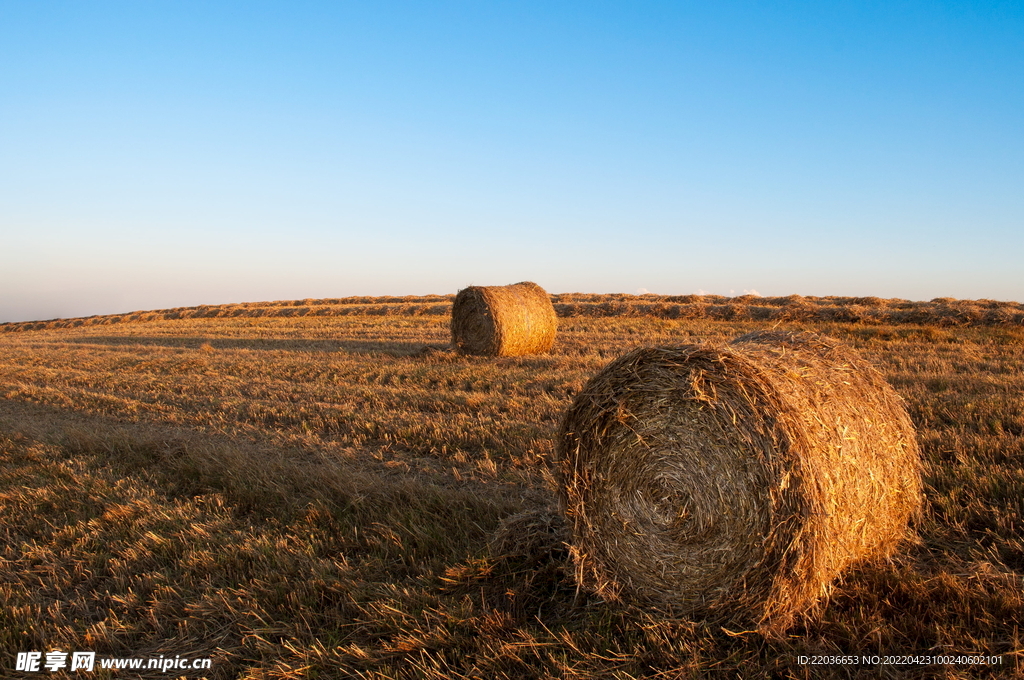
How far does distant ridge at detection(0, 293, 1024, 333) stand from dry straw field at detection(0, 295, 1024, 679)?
792cm

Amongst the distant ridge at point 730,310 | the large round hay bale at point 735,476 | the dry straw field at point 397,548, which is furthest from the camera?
the distant ridge at point 730,310

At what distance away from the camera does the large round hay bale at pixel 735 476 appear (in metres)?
3.27

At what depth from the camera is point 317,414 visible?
329 inches

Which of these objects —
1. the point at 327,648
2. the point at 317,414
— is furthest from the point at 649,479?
the point at 317,414

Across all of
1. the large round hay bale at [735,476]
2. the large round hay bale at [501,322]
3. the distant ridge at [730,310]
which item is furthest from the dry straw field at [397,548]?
the distant ridge at [730,310]

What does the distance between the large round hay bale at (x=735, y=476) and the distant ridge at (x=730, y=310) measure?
12.3m

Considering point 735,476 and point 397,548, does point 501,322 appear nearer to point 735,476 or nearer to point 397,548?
point 397,548

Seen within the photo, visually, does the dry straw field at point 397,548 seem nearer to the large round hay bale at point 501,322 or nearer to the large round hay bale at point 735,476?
the large round hay bale at point 735,476

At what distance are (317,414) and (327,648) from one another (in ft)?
17.8

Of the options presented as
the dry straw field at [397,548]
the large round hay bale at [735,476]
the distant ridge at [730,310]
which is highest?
the distant ridge at [730,310]

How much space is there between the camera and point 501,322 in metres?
13.7

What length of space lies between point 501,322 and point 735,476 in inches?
412

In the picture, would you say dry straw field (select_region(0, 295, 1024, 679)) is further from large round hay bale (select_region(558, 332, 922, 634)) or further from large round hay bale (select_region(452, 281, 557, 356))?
large round hay bale (select_region(452, 281, 557, 356))

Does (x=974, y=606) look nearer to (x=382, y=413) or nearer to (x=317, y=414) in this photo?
(x=382, y=413)
